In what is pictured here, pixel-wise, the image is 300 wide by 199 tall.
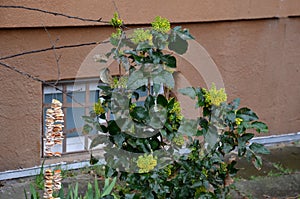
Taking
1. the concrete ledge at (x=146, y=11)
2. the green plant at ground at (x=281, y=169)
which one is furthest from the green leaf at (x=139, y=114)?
the green plant at ground at (x=281, y=169)

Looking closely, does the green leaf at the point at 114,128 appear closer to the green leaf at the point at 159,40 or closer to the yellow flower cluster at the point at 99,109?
the yellow flower cluster at the point at 99,109

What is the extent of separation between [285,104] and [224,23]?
1205 millimetres

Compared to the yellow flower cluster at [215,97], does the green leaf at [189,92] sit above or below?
above

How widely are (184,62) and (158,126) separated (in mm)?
2739

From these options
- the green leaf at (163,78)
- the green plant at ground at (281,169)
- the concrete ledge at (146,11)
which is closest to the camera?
the green leaf at (163,78)

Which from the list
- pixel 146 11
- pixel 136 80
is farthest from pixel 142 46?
pixel 146 11

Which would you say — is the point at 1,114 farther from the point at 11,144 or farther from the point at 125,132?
the point at 125,132

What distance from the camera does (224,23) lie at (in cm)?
533

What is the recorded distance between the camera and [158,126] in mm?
2525

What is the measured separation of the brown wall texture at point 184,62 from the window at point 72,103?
15 cm

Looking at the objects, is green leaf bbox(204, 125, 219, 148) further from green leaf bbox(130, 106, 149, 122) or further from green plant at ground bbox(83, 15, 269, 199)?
green leaf bbox(130, 106, 149, 122)

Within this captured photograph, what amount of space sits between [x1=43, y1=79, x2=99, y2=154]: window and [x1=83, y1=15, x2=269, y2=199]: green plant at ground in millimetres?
2202

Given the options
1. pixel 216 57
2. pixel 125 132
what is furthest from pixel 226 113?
pixel 216 57

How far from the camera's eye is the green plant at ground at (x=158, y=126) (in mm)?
2506
